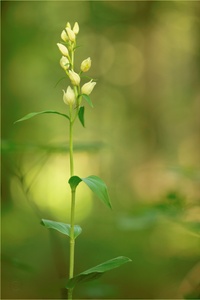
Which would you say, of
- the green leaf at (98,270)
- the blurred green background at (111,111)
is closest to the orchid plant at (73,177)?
the green leaf at (98,270)

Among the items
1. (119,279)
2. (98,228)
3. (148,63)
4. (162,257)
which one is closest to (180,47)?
(148,63)

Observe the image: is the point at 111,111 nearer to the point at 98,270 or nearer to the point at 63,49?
the point at 63,49

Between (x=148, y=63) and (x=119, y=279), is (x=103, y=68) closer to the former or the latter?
(x=148, y=63)

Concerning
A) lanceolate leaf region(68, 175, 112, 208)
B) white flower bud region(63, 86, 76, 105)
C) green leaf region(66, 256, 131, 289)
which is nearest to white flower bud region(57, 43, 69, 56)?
white flower bud region(63, 86, 76, 105)

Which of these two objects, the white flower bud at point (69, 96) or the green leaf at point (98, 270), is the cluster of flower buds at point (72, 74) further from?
the green leaf at point (98, 270)

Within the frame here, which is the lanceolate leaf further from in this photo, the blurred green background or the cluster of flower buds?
the blurred green background

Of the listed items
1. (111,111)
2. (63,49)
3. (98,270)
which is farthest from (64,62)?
(111,111)
